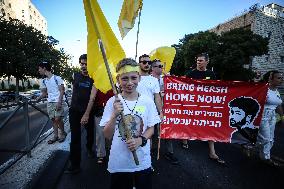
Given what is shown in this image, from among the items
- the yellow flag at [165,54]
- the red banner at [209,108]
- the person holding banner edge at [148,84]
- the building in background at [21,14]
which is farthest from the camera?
the building in background at [21,14]

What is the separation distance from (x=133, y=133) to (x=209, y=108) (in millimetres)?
3264

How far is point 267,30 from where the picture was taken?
43.1 m

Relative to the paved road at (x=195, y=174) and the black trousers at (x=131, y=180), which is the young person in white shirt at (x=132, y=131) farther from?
the paved road at (x=195, y=174)

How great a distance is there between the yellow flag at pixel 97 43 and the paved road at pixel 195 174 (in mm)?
1649

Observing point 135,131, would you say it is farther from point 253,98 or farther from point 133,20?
point 253,98

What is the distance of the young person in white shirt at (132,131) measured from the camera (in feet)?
8.05

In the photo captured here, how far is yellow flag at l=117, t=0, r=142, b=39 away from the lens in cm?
397

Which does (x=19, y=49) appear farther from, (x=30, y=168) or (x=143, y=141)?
(x=143, y=141)


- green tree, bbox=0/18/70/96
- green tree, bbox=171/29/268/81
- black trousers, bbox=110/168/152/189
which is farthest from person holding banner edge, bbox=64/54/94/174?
green tree, bbox=171/29/268/81

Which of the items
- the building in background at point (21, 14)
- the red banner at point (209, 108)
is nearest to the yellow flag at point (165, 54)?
the red banner at point (209, 108)

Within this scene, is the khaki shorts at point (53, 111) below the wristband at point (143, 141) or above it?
below

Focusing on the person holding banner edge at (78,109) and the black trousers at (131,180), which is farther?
the person holding banner edge at (78,109)

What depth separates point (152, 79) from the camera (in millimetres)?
4691

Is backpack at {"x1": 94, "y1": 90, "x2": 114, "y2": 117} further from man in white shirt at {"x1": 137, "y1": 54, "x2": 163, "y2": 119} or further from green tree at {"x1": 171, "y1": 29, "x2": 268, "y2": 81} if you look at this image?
green tree at {"x1": 171, "y1": 29, "x2": 268, "y2": 81}
